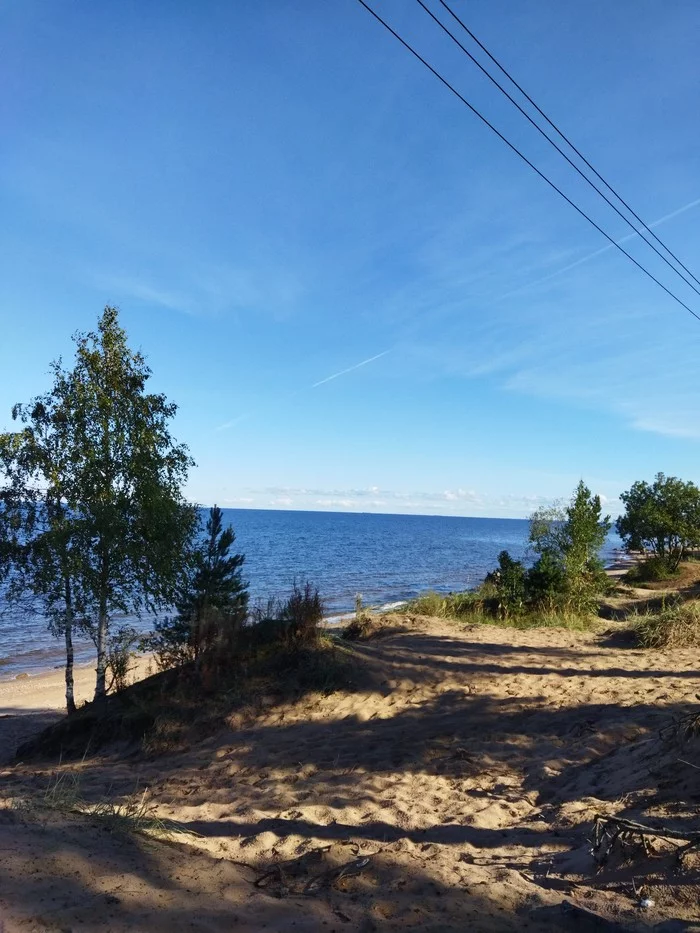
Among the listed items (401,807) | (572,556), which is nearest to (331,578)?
(572,556)

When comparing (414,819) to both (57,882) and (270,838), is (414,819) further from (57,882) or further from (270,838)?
(57,882)

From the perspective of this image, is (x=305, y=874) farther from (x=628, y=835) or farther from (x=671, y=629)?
(x=671, y=629)

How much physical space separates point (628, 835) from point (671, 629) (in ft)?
32.7

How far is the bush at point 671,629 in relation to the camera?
43.2 feet

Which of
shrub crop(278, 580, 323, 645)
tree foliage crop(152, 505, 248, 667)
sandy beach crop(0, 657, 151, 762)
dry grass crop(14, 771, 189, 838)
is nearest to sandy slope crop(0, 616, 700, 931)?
dry grass crop(14, 771, 189, 838)

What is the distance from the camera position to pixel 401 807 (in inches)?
259

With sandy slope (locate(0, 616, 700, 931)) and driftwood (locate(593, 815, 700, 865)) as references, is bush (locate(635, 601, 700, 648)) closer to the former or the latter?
sandy slope (locate(0, 616, 700, 931))

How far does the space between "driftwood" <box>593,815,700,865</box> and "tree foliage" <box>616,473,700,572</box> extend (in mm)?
32811

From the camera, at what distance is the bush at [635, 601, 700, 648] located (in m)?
13.2

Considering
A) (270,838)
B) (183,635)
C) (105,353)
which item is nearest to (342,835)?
(270,838)

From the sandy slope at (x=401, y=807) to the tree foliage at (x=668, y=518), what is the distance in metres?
25.0

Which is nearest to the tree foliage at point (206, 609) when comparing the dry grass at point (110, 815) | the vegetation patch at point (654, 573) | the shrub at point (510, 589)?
the dry grass at point (110, 815)

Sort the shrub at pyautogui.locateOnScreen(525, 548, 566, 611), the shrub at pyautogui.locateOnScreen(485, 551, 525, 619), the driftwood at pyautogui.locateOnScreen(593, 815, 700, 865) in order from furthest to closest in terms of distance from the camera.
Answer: the shrub at pyautogui.locateOnScreen(525, 548, 566, 611), the shrub at pyautogui.locateOnScreen(485, 551, 525, 619), the driftwood at pyautogui.locateOnScreen(593, 815, 700, 865)

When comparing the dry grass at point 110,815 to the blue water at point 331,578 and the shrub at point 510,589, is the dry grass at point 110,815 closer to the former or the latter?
the shrub at point 510,589
